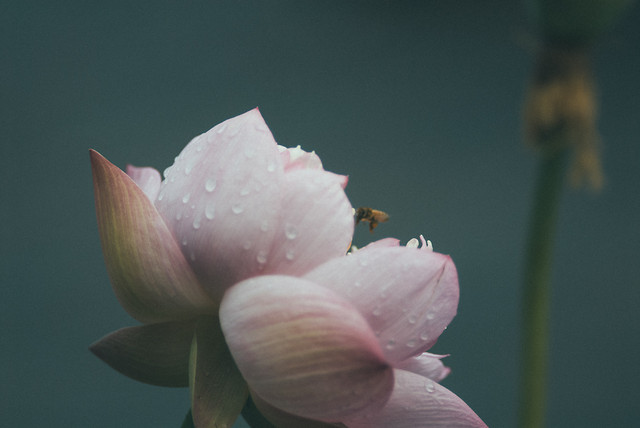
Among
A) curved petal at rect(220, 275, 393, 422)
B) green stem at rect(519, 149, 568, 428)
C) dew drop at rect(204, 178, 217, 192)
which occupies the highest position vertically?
dew drop at rect(204, 178, 217, 192)

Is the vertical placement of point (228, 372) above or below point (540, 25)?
below

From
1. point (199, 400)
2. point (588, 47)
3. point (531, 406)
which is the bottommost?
point (531, 406)

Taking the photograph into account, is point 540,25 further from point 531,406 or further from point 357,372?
point 357,372

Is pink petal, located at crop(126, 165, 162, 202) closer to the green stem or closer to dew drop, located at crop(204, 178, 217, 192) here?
dew drop, located at crop(204, 178, 217, 192)

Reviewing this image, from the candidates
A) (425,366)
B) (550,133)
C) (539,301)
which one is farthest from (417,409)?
(550,133)

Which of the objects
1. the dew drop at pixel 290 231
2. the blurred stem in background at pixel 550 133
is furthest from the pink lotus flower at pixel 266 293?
the blurred stem in background at pixel 550 133

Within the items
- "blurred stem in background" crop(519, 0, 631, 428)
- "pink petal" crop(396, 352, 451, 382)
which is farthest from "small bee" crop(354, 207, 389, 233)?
"blurred stem in background" crop(519, 0, 631, 428)

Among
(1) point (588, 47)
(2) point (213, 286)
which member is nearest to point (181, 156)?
(2) point (213, 286)
